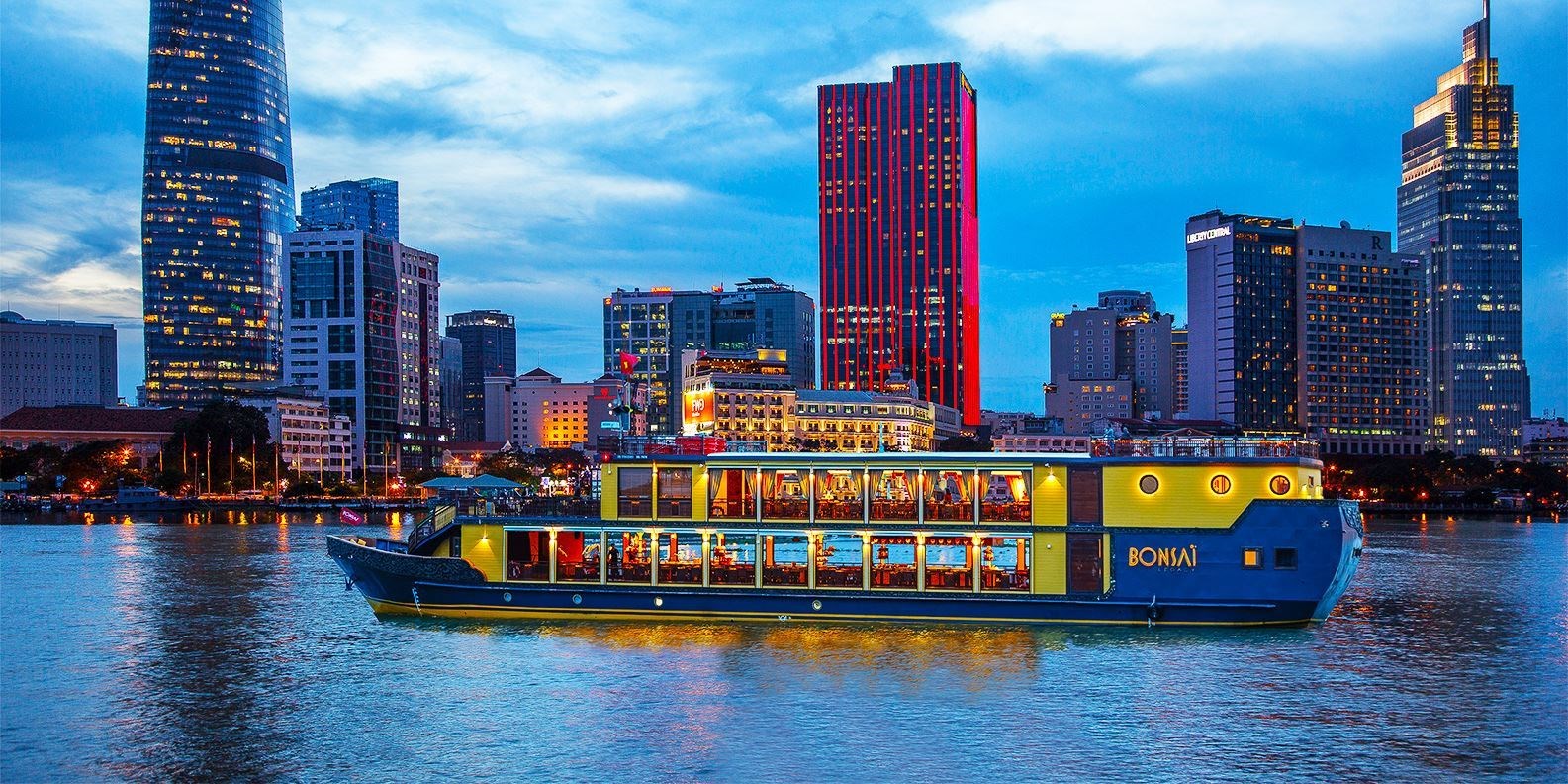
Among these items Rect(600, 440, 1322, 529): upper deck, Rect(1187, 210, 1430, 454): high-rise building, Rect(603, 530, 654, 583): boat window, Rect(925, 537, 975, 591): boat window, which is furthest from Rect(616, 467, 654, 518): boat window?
Rect(1187, 210, 1430, 454): high-rise building

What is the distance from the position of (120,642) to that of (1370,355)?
19499 centimetres

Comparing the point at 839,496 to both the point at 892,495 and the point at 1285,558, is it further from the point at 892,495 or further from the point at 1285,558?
the point at 1285,558

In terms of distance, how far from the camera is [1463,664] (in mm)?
32000

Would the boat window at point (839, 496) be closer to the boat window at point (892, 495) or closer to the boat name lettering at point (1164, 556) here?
the boat window at point (892, 495)

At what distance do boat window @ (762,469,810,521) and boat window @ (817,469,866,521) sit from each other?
0.44m

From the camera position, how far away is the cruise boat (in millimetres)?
32406

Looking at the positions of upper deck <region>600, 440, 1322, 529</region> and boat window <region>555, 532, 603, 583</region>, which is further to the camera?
boat window <region>555, 532, 603, 583</region>

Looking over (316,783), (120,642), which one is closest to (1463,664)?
(316,783)

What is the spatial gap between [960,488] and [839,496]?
126 inches

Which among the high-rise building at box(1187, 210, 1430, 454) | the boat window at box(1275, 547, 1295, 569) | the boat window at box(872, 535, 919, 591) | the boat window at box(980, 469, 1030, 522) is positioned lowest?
the boat window at box(872, 535, 919, 591)

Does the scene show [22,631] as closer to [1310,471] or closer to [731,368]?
[1310,471]

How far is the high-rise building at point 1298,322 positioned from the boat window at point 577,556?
171m

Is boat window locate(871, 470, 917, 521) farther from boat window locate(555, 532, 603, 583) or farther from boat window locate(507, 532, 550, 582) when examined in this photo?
boat window locate(507, 532, 550, 582)

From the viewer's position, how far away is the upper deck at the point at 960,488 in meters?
32.6
